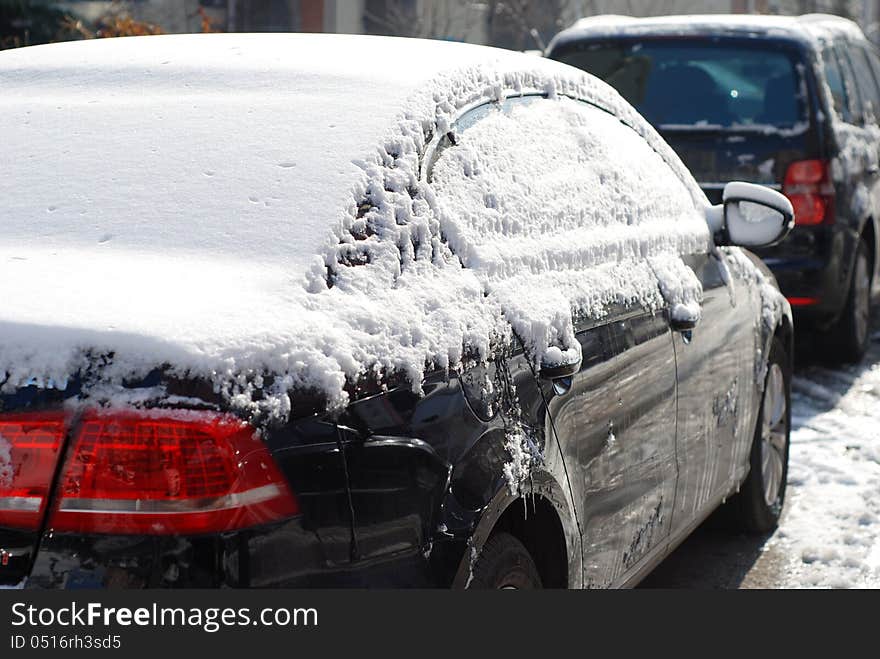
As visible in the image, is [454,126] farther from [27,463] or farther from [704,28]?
[704,28]

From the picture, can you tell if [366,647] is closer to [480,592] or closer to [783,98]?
[480,592]

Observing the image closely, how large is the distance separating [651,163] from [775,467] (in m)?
1.51

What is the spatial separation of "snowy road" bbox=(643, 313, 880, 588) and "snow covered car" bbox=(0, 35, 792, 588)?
0.73m

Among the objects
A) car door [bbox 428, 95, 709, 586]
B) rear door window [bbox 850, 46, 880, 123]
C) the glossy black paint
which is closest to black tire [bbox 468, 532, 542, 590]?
car door [bbox 428, 95, 709, 586]

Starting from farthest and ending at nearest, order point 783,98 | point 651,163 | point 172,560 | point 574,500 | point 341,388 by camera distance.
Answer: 1. point 783,98
2. point 651,163
3. point 574,500
4. point 341,388
5. point 172,560

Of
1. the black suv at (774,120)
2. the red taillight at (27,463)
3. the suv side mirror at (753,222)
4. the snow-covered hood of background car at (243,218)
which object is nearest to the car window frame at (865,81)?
the black suv at (774,120)

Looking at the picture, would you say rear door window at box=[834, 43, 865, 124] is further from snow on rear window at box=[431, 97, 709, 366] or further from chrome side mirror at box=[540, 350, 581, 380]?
chrome side mirror at box=[540, 350, 581, 380]

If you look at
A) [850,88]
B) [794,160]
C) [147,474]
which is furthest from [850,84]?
[147,474]

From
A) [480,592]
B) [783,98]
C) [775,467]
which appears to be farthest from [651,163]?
[783,98]

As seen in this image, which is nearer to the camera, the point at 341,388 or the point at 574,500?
the point at 341,388

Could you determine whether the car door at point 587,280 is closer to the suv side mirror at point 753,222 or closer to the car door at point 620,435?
the car door at point 620,435

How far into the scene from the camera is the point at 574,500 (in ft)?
10.0

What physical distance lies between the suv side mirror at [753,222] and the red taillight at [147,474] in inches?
108

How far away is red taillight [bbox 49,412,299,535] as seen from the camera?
212 centimetres
